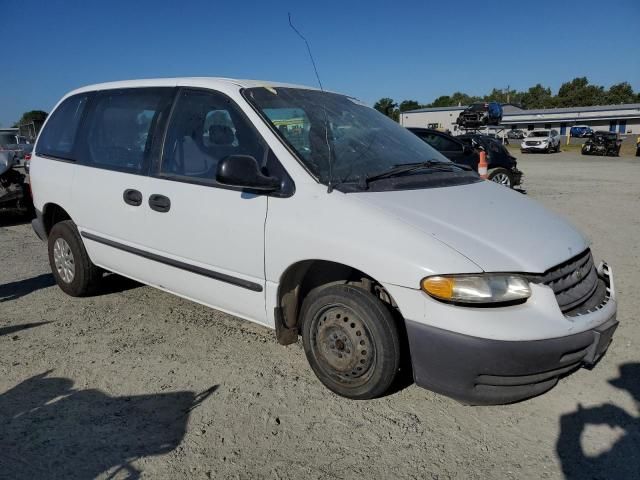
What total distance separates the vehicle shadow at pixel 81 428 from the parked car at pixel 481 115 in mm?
30343

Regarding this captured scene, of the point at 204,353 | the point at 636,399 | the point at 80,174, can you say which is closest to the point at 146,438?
the point at 204,353

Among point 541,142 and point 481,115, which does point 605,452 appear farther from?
point 541,142

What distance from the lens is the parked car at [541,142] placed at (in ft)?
111

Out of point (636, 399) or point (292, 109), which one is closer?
point (636, 399)

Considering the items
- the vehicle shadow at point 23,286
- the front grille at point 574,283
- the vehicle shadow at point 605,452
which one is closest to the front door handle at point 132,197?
the vehicle shadow at point 23,286

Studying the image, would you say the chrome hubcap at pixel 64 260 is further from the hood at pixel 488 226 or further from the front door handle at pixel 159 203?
Answer: the hood at pixel 488 226

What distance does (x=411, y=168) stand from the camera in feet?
10.8

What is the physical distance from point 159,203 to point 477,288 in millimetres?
2214

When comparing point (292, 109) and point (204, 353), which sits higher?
point (292, 109)

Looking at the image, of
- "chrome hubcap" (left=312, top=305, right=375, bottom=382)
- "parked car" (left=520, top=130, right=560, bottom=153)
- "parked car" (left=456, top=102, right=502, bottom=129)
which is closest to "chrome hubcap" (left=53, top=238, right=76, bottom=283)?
"chrome hubcap" (left=312, top=305, right=375, bottom=382)

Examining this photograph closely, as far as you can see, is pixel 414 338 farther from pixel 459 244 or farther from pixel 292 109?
pixel 292 109

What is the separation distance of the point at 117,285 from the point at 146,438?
2.66 m

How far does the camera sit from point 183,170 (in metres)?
3.48

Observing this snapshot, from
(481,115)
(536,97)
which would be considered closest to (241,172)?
(481,115)
